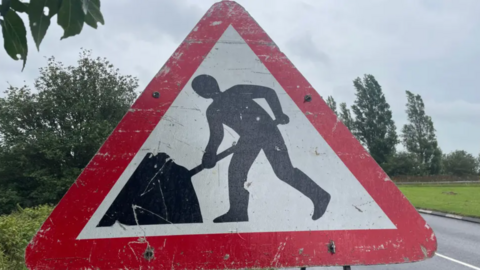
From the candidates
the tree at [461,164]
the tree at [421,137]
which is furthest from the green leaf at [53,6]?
the tree at [461,164]

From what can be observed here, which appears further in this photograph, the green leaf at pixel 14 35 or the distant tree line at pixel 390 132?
the distant tree line at pixel 390 132

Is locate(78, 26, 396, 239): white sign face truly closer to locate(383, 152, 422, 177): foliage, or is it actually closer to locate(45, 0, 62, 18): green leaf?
locate(45, 0, 62, 18): green leaf

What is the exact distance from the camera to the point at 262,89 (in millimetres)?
1469

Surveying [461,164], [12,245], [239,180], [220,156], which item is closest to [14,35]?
[220,156]

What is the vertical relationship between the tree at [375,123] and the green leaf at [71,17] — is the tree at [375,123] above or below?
above

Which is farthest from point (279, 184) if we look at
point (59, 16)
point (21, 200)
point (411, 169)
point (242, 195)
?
point (411, 169)

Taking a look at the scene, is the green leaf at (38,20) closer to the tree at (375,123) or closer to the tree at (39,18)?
the tree at (39,18)

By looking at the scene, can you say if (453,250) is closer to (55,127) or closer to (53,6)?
(53,6)

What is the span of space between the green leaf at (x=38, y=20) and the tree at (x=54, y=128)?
15858mm

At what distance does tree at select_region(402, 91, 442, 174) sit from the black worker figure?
51.6 metres

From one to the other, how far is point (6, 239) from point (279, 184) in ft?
18.4

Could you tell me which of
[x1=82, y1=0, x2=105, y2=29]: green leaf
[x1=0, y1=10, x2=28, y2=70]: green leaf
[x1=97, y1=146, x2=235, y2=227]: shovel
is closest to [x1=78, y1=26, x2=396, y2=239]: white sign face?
[x1=97, y1=146, x2=235, y2=227]: shovel

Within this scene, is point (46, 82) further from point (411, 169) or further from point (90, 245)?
point (411, 169)

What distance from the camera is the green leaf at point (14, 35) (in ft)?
3.62
